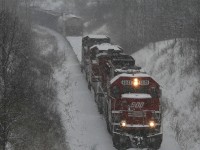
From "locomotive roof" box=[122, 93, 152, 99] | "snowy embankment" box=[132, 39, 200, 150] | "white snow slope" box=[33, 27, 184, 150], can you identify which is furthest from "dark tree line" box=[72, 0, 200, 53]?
"locomotive roof" box=[122, 93, 152, 99]

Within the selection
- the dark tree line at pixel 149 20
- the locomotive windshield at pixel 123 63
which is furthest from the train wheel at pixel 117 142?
the dark tree line at pixel 149 20

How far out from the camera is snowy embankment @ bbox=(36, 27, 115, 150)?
18.3 meters

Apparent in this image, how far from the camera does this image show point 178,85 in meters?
27.5

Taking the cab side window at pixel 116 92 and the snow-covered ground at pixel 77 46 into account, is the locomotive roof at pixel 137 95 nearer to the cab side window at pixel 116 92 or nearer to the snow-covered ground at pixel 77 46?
the cab side window at pixel 116 92

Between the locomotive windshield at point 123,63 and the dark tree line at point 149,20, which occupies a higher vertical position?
the dark tree line at point 149,20

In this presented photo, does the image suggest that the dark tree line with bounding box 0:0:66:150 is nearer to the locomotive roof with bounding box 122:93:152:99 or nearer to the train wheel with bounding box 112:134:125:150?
the train wheel with bounding box 112:134:125:150

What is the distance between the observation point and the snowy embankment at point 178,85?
824 inches

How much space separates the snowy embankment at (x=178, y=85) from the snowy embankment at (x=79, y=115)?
137 inches

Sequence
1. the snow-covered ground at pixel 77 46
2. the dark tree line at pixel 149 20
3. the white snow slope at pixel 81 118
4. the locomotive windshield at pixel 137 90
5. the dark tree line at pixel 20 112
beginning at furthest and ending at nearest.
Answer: the dark tree line at pixel 149 20 → the snow-covered ground at pixel 77 46 → the white snow slope at pixel 81 118 → the locomotive windshield at pixel 137 90 → the dark tree line at pixel 20 112

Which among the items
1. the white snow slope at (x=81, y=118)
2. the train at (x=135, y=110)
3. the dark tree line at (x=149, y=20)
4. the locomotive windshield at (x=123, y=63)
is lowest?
the white snow slope at (x=81, y=118)

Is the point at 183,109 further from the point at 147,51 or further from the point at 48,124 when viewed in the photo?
the point at 147,51

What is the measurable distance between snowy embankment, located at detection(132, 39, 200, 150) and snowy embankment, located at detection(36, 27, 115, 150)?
3478 millimetres

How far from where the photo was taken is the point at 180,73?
28969mm

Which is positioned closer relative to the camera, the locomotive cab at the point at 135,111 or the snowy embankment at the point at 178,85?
the locomotive cab at the point at 135,111
